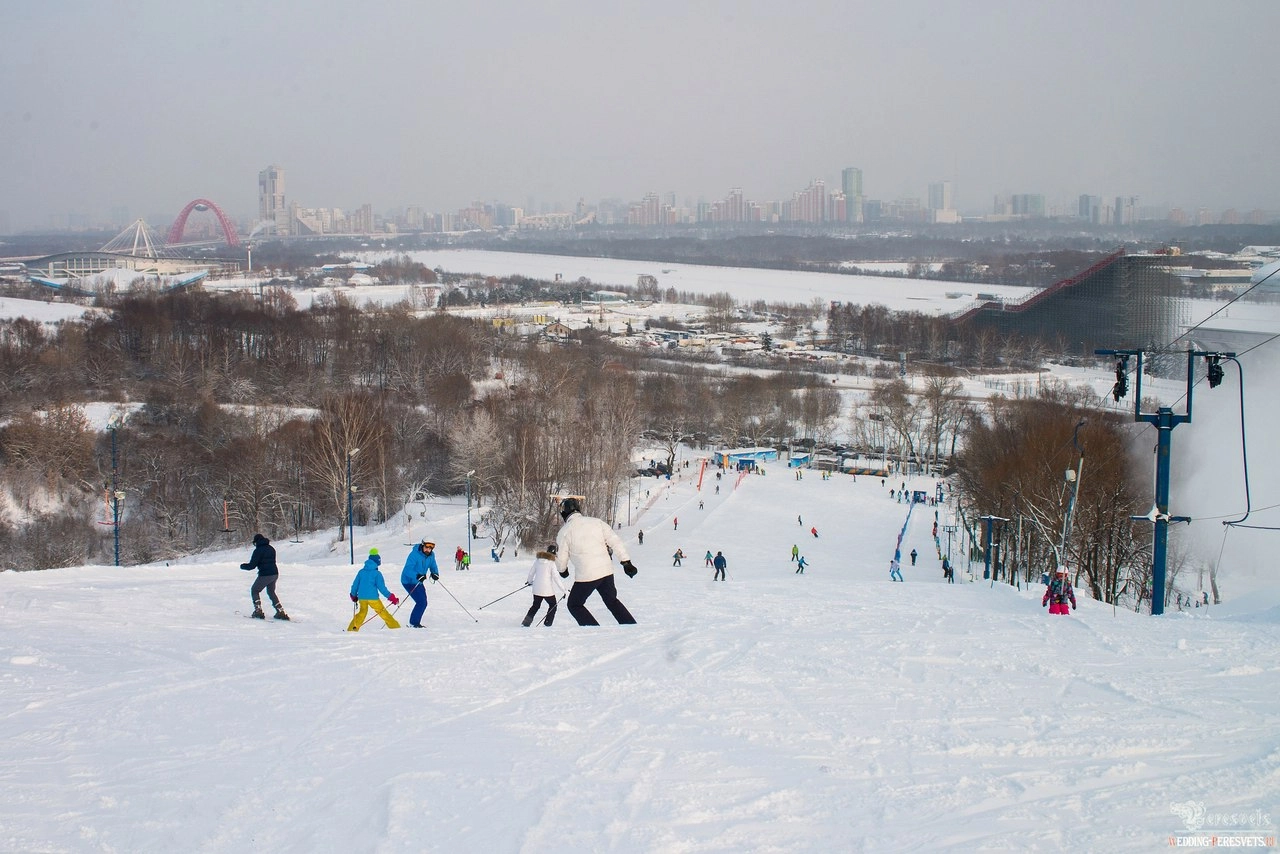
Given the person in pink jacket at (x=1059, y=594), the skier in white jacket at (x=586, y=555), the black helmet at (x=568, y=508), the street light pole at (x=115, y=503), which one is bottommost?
the street light pole at (x=115, y=503)

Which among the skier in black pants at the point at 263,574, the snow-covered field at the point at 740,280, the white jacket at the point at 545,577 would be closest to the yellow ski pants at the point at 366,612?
the skier in black pants at the point at 263,574

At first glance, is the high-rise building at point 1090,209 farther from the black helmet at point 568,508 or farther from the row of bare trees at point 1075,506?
the black helmet at point 568,508

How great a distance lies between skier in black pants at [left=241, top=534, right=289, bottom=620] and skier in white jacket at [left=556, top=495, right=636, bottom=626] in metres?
2.24

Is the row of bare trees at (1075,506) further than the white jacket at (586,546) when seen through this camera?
Yes

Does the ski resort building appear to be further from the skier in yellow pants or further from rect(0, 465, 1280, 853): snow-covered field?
the skier in yellow pants

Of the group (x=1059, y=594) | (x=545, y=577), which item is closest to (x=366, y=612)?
(x=545, y=577)

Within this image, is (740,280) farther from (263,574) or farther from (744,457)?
(263,574)

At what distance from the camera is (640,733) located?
4277mm

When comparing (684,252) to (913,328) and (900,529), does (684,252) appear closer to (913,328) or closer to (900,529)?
(913,328)

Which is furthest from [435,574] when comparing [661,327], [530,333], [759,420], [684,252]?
[684,252]

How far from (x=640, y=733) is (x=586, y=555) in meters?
2.36

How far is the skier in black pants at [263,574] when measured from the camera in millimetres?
7488

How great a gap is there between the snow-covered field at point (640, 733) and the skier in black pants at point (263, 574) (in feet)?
1.61

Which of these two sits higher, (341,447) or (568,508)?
(568,508)
